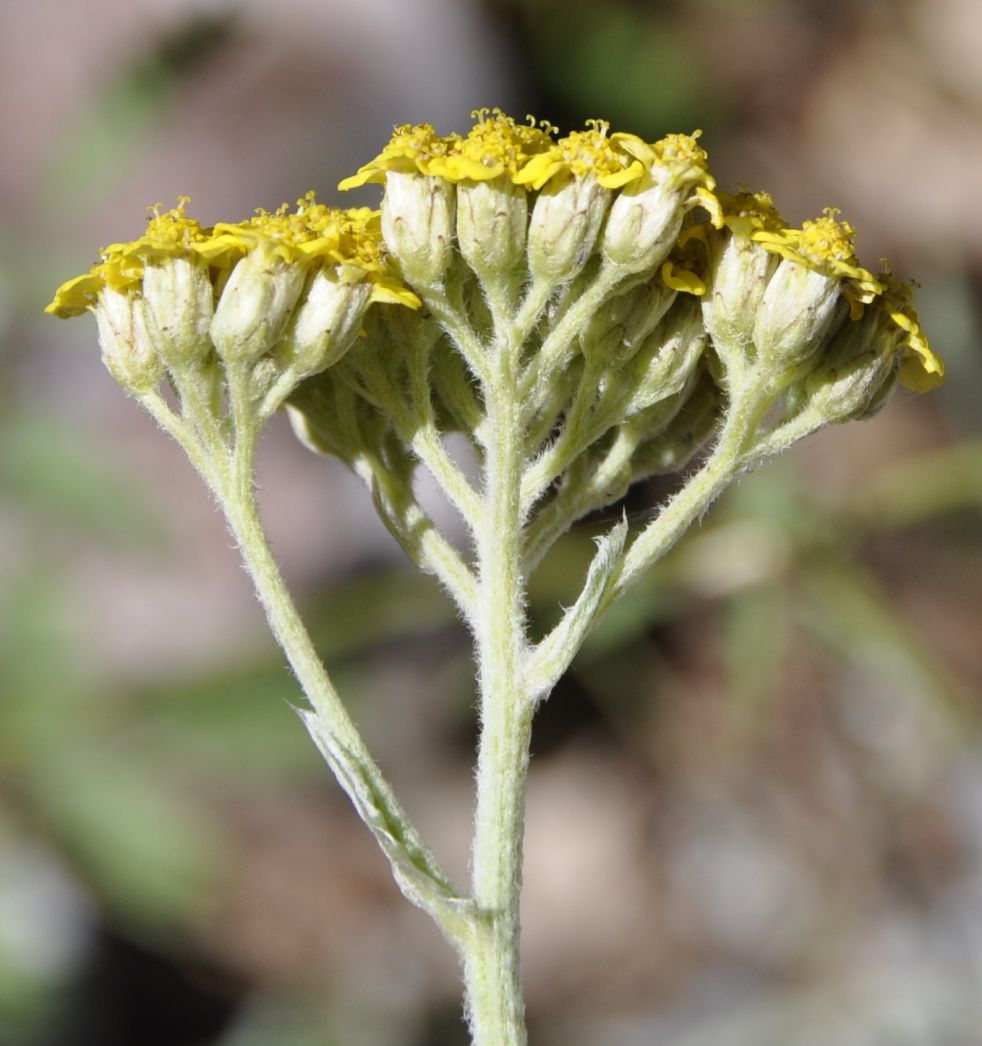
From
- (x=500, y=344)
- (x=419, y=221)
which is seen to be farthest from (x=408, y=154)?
(x=500, y=344)

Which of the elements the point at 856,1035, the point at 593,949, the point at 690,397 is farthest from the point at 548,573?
the point at 593,949

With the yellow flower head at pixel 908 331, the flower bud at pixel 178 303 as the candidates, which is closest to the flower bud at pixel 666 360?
the yellow flower head at pixel 908 331

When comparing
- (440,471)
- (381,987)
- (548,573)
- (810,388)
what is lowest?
(381,987)

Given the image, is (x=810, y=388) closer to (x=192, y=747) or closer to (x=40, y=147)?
(x=192, y=747)

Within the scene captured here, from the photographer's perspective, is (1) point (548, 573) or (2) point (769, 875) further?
(2) point (769, 875)

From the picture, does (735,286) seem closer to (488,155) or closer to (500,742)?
(488,155)

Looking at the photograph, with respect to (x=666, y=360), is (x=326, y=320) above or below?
above
